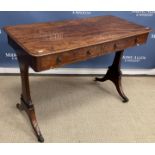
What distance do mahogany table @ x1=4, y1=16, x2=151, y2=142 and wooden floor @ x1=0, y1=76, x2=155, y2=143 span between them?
0.18 meters

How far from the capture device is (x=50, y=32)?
158cm

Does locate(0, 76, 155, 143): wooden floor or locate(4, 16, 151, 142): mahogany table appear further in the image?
locate(0, 76, 155, 143): wooden floor

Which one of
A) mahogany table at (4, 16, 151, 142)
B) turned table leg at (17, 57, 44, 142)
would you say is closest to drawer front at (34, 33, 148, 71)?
mahogany table at (4, 16, 151, 142)

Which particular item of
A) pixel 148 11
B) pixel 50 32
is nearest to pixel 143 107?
A: pixel 148 11

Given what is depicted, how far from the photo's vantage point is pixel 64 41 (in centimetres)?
145

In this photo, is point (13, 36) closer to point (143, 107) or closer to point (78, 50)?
point (78, 50)

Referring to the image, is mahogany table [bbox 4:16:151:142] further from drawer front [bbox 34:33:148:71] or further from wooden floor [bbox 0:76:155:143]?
wooden floor [bbox 0:76:155:143]

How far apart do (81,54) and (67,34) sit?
0.21m

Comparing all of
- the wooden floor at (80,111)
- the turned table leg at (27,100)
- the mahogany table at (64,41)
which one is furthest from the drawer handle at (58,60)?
the wooden floor at (80,111)

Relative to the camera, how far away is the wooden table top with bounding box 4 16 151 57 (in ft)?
4.46

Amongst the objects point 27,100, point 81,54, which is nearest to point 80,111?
point 27,100

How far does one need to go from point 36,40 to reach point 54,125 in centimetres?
77

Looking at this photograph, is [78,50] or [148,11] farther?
[148,11]

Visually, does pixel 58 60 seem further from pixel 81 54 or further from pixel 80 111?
pixel 80 111
